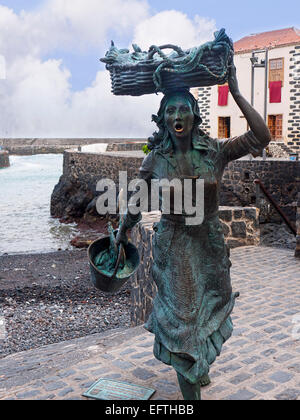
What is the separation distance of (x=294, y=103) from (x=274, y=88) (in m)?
1.49

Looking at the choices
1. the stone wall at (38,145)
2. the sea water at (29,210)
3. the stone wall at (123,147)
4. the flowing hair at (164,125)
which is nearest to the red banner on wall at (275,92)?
the sea water at (29,210)

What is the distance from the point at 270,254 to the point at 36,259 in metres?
9.77

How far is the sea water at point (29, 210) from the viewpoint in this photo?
874 inches

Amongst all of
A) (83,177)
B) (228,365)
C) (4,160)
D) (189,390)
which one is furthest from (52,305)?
(4,160)

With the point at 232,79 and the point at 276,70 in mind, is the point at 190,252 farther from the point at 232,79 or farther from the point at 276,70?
the point at 276,70

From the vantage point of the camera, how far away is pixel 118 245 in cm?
373

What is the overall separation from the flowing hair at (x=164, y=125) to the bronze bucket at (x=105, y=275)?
2.67 ft

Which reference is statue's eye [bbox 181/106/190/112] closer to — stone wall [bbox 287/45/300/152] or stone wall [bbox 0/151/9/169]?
stone wall [bbox 287/45/300/152]

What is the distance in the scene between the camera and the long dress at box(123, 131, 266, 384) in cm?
328

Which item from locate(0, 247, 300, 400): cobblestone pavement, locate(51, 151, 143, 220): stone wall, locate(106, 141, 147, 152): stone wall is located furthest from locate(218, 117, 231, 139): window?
locate(0, 247, 300, 400): cobblestone pavement

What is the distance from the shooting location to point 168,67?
123 inches

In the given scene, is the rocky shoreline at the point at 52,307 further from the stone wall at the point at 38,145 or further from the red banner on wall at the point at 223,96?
the stone wall at the point at 38,145

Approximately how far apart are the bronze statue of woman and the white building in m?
24.1
